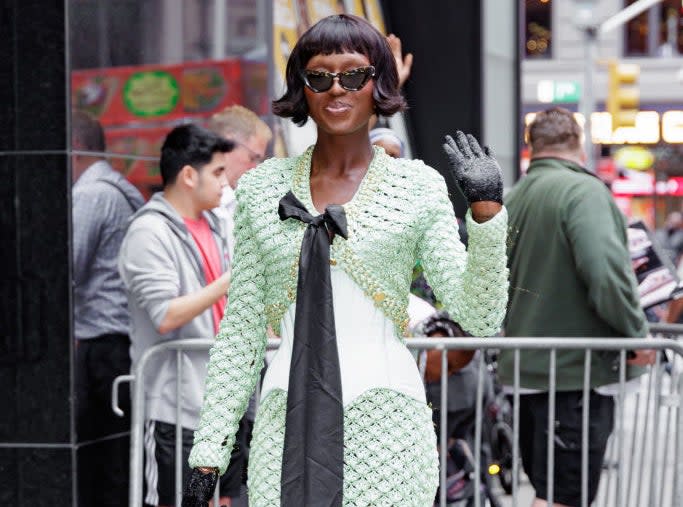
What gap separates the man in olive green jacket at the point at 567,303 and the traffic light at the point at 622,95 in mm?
14133

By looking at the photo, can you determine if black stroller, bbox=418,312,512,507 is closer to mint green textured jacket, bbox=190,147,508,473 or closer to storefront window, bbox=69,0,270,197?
storefront window, bbox=69,0,270,197

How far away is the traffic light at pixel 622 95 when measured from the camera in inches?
786

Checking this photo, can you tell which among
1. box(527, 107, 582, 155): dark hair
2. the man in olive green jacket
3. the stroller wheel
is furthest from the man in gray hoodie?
the stroller wheel

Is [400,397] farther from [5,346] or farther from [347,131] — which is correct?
[5,346]

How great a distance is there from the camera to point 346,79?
315 centimetres

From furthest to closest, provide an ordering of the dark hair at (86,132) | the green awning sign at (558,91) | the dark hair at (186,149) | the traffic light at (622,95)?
the green awning sign at (558,91) → the traffic light at (622,95) → the dark hair at (186,149) → the dark hair at (86,132)

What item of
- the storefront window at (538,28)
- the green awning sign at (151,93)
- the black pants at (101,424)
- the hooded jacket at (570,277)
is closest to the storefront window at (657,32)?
the storefront window at (538,28)

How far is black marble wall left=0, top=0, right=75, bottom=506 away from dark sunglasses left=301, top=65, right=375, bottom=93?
2.68 m

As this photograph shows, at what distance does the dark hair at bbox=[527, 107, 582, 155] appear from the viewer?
21.0 ft

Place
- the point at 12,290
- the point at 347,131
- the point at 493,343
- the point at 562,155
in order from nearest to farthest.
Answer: the point at 347,131
the point at 493,343
the point at 12,290
the point at 562,155

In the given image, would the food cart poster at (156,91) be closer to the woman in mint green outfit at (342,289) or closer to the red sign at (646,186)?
the woman in mint green outfit at (342,289)

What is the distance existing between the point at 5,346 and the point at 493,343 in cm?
200

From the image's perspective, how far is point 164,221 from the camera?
18.7ft

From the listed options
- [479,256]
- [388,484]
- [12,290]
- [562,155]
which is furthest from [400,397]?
[562,155]
